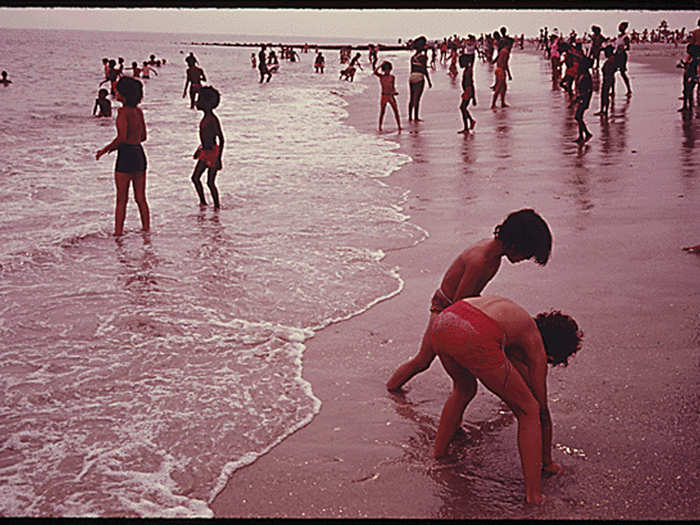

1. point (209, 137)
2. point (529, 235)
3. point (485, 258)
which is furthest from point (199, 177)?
point (529, 235)

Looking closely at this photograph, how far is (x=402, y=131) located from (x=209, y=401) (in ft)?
43.9

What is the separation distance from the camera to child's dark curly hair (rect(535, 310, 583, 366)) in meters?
3.28

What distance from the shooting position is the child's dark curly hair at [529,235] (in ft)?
10.7

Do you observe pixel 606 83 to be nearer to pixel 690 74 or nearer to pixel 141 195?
pixel 690 74

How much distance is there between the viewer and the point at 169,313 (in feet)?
19.0

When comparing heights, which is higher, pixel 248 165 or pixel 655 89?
pixel 655 89

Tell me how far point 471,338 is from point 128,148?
19.9 ft

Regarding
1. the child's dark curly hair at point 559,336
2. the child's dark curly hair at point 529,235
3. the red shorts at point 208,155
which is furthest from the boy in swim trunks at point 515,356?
the red shorts at point 208,155

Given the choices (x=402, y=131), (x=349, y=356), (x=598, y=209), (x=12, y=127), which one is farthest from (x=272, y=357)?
(x=12, y=127)

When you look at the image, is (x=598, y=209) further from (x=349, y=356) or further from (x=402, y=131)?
(x=402, y=131)

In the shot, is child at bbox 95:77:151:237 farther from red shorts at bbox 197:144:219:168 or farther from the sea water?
red shorts at bbox 197:144:219:168

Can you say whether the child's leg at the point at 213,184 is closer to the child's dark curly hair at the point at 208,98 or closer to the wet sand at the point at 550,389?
the child's dark curly hair at the point at 208,98

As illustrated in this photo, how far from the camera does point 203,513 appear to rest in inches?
128

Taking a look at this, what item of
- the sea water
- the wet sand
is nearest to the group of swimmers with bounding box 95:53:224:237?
the sea water
